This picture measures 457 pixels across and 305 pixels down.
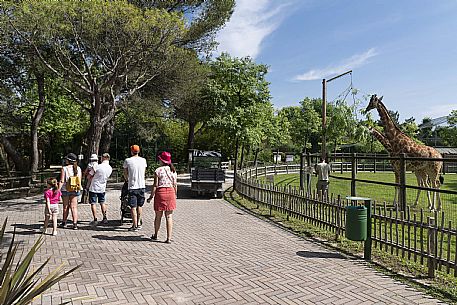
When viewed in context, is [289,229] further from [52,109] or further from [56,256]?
[52,109]

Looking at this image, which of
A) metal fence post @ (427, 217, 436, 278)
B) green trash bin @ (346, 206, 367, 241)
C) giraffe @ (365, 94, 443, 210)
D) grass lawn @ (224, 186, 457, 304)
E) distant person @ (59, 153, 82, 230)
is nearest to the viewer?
grass lawn @ (224, 186, 457, 304)

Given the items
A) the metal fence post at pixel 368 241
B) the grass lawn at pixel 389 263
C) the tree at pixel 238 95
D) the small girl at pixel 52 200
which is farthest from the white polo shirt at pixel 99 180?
the tree at pixel 238 95

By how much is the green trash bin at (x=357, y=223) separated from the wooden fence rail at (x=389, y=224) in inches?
13.2

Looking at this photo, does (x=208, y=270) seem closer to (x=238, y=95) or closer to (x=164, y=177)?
(x=164, y=177)

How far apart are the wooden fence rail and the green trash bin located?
1.10ft

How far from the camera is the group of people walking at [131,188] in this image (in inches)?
308

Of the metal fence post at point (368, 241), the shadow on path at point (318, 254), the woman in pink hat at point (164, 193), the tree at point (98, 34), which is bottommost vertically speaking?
the shadow on path at point (318, 254)

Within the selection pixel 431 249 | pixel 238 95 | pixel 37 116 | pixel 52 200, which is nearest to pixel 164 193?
pixel 52 200

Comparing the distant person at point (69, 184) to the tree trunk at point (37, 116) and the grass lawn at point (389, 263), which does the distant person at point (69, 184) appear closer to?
the grass lawn at point (389, 263)

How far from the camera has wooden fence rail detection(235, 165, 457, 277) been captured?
577 centimetres

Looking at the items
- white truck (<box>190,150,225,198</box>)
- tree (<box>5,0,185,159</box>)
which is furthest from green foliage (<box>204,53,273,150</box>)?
tree (<box>5,0,185,159</box>)

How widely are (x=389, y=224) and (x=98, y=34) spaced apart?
1141 cm

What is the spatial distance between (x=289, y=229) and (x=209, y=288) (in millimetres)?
4651

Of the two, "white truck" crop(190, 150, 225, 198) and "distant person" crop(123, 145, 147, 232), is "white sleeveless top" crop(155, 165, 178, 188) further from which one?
"white truck" crop(190, 150, 225, 198)
